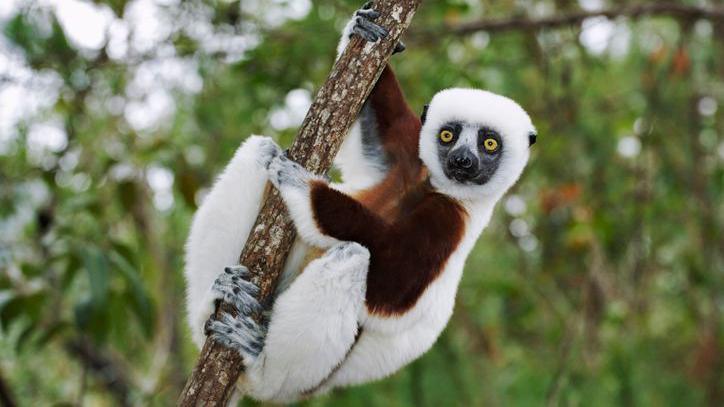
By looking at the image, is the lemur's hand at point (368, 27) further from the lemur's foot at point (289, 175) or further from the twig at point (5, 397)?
the twig at point (5, 397)

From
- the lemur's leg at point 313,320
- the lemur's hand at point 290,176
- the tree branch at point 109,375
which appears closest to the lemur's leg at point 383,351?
the lemur's leg at point 313,320

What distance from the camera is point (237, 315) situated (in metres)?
3.39

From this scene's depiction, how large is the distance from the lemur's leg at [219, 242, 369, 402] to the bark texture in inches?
7.5

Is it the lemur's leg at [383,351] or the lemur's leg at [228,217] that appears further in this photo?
the lemur's leg at [383,351]

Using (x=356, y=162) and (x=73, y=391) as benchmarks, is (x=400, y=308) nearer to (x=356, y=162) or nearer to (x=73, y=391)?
(x=356, y=162)

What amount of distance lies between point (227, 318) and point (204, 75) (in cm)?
357

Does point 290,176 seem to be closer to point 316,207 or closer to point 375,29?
point 316,207

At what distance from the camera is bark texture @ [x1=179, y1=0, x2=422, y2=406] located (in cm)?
321

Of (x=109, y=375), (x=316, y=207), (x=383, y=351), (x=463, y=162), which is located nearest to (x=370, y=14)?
(x=316, y=207)

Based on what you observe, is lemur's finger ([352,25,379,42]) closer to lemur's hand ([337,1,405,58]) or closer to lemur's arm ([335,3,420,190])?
lemur's hand ([337,1,405,58])

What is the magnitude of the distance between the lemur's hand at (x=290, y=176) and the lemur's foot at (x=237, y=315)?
1.28ft

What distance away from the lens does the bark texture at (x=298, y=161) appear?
321 cm

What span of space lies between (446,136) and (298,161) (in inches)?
48.4

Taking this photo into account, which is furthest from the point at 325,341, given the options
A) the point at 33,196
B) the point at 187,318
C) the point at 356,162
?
the point at 33,196
